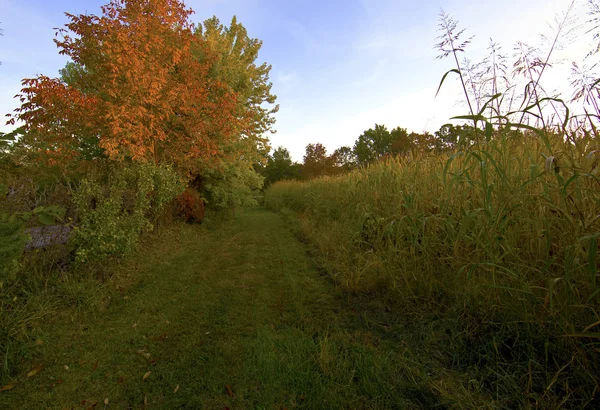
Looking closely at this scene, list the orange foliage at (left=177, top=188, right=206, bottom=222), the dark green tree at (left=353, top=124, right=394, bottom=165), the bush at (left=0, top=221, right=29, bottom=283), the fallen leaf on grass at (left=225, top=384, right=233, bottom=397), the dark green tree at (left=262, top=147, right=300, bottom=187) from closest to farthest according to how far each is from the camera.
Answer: the fallen leaf on grass at (left=225, top=384, right=233, bottom=397) < the bush at (left=0, top=221, right=29, bottom=283) < the orange foliage at (left=177, top=188, right=206, bottom=222) < the dark green tree at (left=262, top=147, right=300, bottom=187) < the dark green tree at (left=353, top=124, right=394, bottom=165)

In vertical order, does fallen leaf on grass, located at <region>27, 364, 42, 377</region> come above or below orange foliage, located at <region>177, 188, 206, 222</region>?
below

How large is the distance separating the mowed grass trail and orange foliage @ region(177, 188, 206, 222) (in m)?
4.24

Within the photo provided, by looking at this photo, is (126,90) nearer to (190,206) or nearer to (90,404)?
(190,206)

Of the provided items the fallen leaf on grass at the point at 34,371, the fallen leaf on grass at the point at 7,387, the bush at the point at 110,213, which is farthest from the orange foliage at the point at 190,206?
the fallen leaf on grass at the point at 7,387

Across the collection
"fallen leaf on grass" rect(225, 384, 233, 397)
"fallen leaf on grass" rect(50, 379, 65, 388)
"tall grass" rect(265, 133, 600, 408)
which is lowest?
"fallen leaf on grass" rect(225, 384, 233, 397)

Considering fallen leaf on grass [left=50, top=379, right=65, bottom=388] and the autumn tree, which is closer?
fallen leaf on grass [left=50, top=379, right=65, bottom=388]

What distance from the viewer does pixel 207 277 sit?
4398 mm

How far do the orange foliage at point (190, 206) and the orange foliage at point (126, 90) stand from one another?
4.25 ft

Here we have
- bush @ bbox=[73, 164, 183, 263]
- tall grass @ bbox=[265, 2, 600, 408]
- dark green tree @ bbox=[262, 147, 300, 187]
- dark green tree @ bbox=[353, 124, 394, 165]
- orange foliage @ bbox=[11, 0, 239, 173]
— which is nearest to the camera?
tall grass @ bbox=[265, 2, 600, 408]

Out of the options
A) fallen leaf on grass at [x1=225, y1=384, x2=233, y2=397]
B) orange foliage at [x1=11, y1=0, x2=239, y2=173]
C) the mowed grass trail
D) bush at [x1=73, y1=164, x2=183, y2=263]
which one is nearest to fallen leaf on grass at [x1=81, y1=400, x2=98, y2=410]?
the mowed grass trail

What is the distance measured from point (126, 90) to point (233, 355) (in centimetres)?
545

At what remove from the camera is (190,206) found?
26.6ft

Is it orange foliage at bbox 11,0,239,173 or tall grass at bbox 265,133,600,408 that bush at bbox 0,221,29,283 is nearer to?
orange foliage at bbox 11,0,239,173

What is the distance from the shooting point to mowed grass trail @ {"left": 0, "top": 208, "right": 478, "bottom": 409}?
1.84 meters
